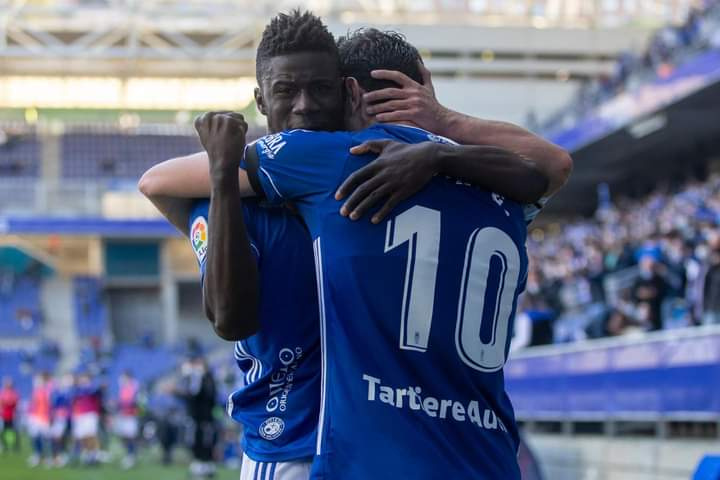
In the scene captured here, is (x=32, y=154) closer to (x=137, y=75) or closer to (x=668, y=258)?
(x=137, y=75)

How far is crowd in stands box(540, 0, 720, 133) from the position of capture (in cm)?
2033

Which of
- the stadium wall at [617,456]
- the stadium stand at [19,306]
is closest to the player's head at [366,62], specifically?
the stadium wall at [617,456]

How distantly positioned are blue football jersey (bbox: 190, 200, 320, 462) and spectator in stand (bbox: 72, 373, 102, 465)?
1628cm

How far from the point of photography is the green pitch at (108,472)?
1530 centimetres

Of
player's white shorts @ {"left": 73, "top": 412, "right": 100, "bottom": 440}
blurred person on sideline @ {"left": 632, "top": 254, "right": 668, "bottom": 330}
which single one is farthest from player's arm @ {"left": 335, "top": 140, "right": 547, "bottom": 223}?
player's white shorts @ {"left": 73, "top": 412, "right": 100, "bottom": 440}

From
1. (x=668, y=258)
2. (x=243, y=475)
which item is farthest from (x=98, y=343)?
(x=243, y=475)

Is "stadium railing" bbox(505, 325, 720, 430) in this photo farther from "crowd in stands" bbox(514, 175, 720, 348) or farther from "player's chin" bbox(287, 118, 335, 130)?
"player's chin" bbox(287, 118, 335, 130)

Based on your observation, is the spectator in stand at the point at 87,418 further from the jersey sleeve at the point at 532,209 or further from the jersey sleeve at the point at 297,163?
the jersey sleeve at the point at 297,163

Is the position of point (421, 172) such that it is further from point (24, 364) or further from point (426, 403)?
point (24, 364)

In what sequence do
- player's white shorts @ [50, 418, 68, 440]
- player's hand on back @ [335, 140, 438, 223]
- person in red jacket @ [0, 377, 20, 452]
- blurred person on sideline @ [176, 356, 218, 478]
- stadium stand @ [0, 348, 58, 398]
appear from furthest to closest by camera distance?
stadium stand @ [0, 348, 58, 398] → person in red jacket @ [0, 377, 20, 452] → player's white shorts @ [50, 418, 68, 440] → blurred person on sideline @ [176, 356, 218, 478] → player's hand on back @ [335, 140, 438, 223]

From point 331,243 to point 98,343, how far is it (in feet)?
121

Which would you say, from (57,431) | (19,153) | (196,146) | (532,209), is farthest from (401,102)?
(19,153)

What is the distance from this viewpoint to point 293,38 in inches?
93.0

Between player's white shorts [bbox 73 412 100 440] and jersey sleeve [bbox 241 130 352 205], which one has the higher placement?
jersey sleeve [bbox 241 130 352 205]
